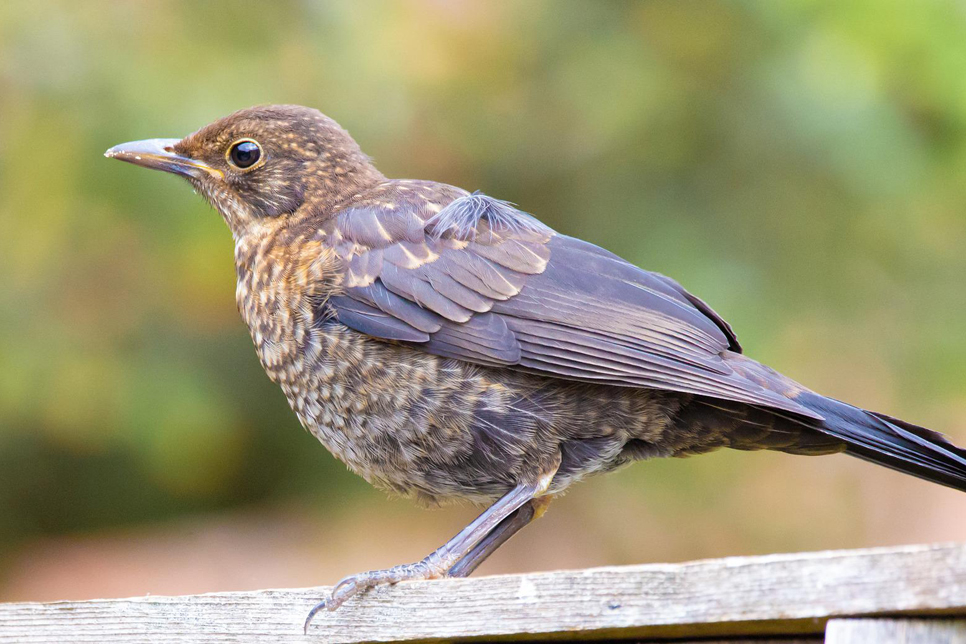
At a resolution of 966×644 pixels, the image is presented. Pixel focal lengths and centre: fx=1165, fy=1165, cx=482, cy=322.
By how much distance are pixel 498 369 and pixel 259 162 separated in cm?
115

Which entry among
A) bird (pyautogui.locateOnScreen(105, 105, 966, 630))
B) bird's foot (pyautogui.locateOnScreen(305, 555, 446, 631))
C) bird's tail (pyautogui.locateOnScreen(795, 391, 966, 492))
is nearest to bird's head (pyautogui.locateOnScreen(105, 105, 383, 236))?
bird (pyautogui.locateOnScreen(105, 105, 966, 630))

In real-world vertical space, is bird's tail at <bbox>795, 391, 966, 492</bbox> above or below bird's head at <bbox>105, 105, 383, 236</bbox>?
below

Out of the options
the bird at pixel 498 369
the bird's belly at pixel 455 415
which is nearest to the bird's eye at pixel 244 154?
the bird at pixel 498 369

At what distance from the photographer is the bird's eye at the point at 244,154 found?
3.55 meters

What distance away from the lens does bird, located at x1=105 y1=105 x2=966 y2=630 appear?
2750mm

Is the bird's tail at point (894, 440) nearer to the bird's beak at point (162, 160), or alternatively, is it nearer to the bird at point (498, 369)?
the bird at point (498, 369)

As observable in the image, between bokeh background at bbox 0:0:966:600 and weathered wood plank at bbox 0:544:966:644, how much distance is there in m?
2.36

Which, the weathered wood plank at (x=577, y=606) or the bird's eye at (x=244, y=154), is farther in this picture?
the bird's eye at (x=244, y=154)

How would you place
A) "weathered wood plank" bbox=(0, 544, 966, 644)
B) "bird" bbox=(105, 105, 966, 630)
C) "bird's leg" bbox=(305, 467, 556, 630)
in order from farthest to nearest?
"bird" bbox=(105, 105, 966, 630), "bird's leg" bbox=(305, 467, 556, 630), "weathered wood plank" bbox=(0, 544, 966, 644)

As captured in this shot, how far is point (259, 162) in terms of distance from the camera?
3.54m

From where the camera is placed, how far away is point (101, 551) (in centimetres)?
654

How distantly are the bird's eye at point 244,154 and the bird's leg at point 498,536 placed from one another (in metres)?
1.33

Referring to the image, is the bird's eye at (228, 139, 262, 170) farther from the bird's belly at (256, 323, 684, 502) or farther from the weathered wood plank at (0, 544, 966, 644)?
the weathered wood plank at (0, 544, 966, 644)

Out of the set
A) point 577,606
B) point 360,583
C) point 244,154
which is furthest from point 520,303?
point 244,154
